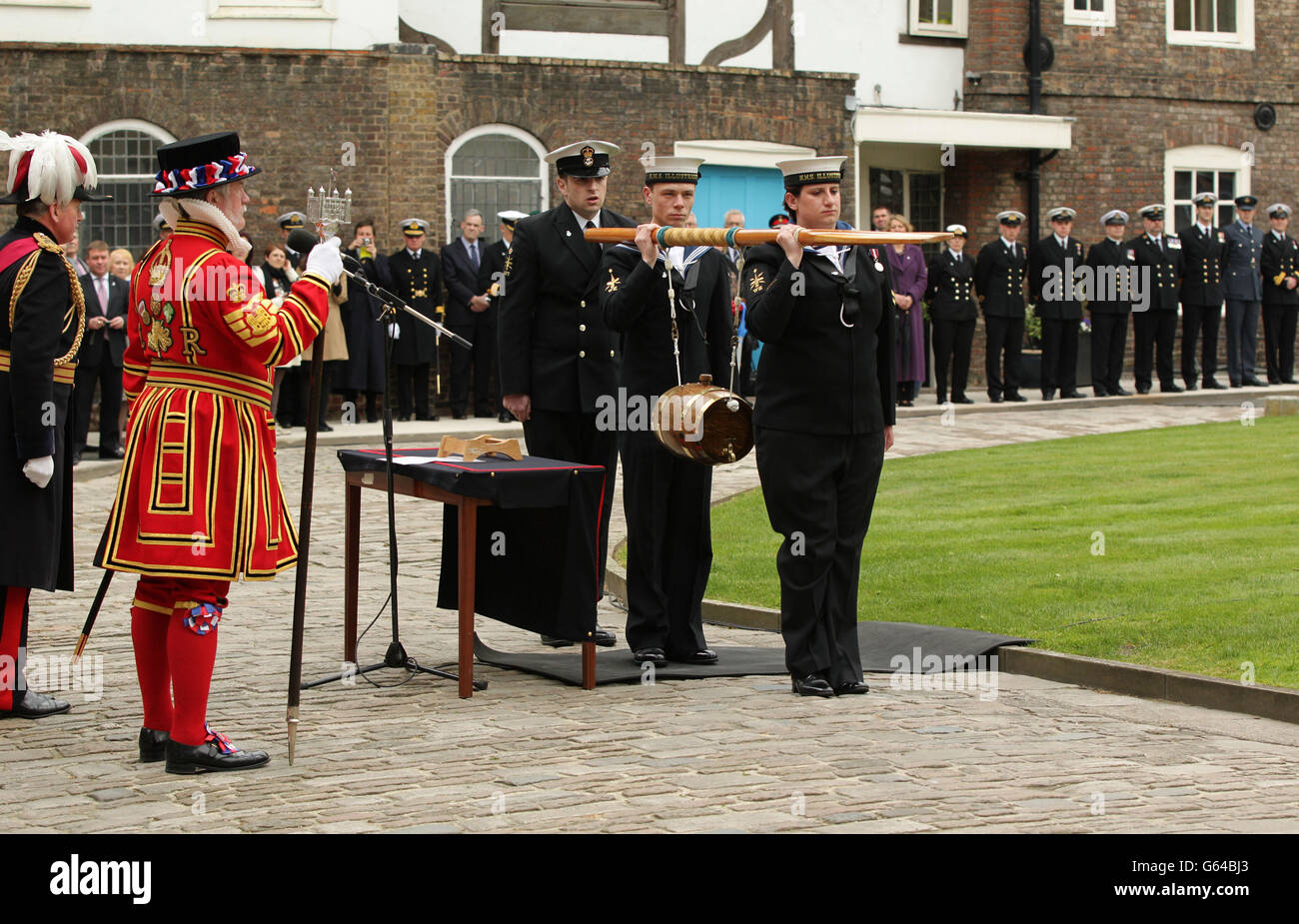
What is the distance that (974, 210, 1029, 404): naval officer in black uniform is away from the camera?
950 inches

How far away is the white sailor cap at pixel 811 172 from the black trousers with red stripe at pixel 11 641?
3961 mm

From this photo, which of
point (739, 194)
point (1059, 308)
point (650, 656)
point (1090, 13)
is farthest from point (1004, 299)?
point (650, 656)

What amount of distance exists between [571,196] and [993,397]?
607 inches

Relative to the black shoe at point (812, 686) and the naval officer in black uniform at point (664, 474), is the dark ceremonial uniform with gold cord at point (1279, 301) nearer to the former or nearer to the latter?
the naval officer in black uniform at point (664, 474)

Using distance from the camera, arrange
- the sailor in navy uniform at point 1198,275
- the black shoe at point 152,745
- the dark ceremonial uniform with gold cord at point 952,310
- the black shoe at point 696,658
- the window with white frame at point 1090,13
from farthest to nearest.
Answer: the window with white frame at point 1090,13 → the sailor in navy uniform at point 1198,275 → the dark ceremonial uniform with gold cord at point 952,310 → the black shoe at point 696,658 → the black shoe at point 152,745

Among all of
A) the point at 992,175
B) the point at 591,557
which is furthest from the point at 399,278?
the point at 591,557

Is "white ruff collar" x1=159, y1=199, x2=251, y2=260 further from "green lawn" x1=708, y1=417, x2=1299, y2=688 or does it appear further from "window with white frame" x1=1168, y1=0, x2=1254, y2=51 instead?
"window with white frame" x1=1168, y1=0, x2=1254, y2=51

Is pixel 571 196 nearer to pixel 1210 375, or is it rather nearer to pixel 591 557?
pixel 591 557

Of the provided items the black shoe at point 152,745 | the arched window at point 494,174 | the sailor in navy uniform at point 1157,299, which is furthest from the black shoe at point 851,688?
the sailor in navy uniform at point 1157,299

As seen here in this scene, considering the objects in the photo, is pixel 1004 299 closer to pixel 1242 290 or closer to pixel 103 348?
pixel 1242 290

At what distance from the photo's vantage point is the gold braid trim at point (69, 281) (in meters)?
8.00

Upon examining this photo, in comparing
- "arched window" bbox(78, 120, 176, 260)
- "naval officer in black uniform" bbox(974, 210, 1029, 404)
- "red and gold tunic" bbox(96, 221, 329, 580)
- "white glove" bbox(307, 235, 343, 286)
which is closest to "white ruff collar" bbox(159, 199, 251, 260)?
"red and gold tunic" bbox(96, 221, 329, 580)

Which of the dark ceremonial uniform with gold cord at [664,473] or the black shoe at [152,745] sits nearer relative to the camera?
the black shoe at [152,745]

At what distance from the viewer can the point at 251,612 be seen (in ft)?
36.4
